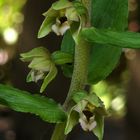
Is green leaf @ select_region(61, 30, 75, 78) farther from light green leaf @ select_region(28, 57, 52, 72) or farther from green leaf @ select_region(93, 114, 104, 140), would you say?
green leaf @ select_region(93, 114, 104, 140)

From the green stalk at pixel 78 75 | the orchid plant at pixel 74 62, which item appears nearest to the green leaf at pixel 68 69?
the orchid plant at pixel 74 62

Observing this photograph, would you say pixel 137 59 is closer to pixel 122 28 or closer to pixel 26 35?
pixel 26 35

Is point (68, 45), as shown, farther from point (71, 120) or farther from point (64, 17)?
point (71, 120)

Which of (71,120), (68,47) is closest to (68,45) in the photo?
(68,47)

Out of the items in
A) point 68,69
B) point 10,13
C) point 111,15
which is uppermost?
point 111,15

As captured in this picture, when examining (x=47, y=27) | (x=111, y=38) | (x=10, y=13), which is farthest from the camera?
(x=10, y=13)

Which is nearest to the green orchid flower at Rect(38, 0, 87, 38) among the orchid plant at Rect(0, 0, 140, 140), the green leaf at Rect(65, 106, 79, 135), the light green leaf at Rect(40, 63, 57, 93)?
the orchid plant at Rect(0, 0, 140, 140)

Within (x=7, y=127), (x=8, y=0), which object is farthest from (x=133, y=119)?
(x=8, y=0)

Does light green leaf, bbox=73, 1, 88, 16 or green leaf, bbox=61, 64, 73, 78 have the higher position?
light green leaf, bbox=73, 1, 88, 16
